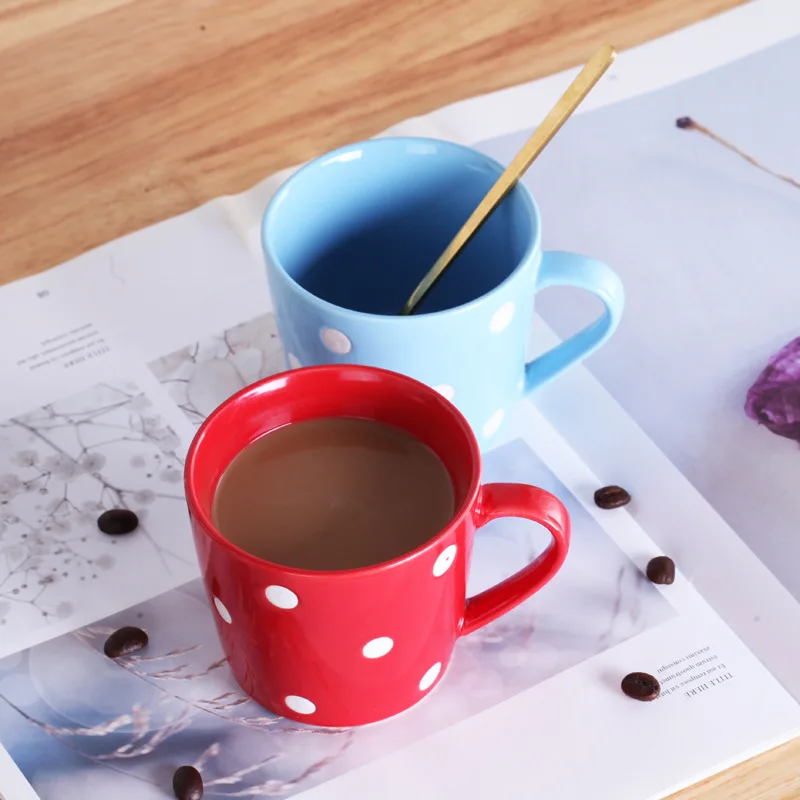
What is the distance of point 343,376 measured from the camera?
0.56 m

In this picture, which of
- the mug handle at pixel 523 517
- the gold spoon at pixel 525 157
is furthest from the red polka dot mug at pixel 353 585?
the gold spoon at pixel 525 157

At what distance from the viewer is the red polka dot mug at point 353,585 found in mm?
485

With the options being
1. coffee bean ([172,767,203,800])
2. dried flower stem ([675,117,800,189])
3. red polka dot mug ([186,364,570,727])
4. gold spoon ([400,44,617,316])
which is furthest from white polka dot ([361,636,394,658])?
dried flower stem ([675,117,800,189])

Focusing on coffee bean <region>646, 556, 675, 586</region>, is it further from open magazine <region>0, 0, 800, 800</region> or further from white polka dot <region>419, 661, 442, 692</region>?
white polka dot <region>419, 661, 442, 692</region>

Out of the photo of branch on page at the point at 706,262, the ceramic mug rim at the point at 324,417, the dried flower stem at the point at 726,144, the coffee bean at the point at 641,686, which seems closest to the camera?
the ceramic mug rim at the point at 324,417

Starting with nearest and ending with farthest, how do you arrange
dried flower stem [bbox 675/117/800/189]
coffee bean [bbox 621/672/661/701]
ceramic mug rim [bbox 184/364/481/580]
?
ceramic mug rim [bbox 184/364/481/580] → coffee bean [bbox 621/672/661/701] → dried flower stem [bbox 675/117/800/189]

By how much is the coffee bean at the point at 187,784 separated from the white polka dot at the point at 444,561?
16cm

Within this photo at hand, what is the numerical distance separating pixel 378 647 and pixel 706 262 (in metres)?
0.39

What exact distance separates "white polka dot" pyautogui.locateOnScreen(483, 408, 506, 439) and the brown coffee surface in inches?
3.7

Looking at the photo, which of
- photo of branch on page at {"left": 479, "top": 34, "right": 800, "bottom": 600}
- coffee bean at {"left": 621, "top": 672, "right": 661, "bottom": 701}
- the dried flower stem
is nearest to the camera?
coffee bean at {"left": 621, "top": 672, "right": 661, "bottom": 701}

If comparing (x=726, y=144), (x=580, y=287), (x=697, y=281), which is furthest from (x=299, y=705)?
(x=726, y=144)

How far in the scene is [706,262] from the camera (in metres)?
0.78

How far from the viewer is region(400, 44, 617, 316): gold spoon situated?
0.58 m

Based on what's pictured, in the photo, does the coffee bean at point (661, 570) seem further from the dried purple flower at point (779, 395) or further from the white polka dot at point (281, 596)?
the white polka dot at point (281, 596)
